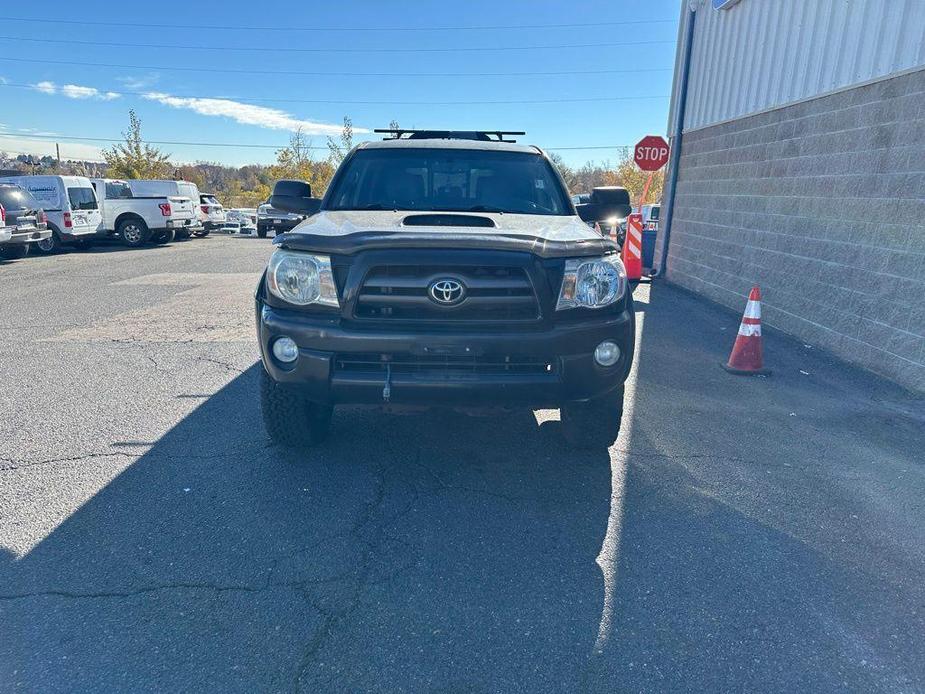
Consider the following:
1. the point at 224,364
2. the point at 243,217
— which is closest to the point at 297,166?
the point at 243,217

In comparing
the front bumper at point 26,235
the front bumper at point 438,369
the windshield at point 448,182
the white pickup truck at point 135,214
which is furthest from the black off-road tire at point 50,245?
the front bumper at point 438,369

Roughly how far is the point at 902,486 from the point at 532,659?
269 cm

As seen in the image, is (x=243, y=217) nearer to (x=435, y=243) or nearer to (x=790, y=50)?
(x=790, y=50)

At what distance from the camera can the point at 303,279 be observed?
10.4ft

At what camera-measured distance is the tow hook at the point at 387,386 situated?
Result: 305 cm

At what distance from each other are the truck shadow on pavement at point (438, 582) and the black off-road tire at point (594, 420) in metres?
0.16

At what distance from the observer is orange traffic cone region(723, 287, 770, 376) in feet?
18.6

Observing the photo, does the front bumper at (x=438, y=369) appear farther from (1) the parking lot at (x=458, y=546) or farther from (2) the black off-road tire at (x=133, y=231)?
(2) the black off-road tire at (x=133, y=231)

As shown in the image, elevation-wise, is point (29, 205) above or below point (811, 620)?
above

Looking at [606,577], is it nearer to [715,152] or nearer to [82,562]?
[82,562]

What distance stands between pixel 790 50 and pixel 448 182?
5.65 m

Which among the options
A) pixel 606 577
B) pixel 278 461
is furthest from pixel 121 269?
pixel 606 577

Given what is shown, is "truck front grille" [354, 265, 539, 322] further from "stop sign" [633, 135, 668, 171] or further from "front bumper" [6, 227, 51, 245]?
"front bumper" [6, 227, 51, 245]

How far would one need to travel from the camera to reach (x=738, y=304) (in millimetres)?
8695
